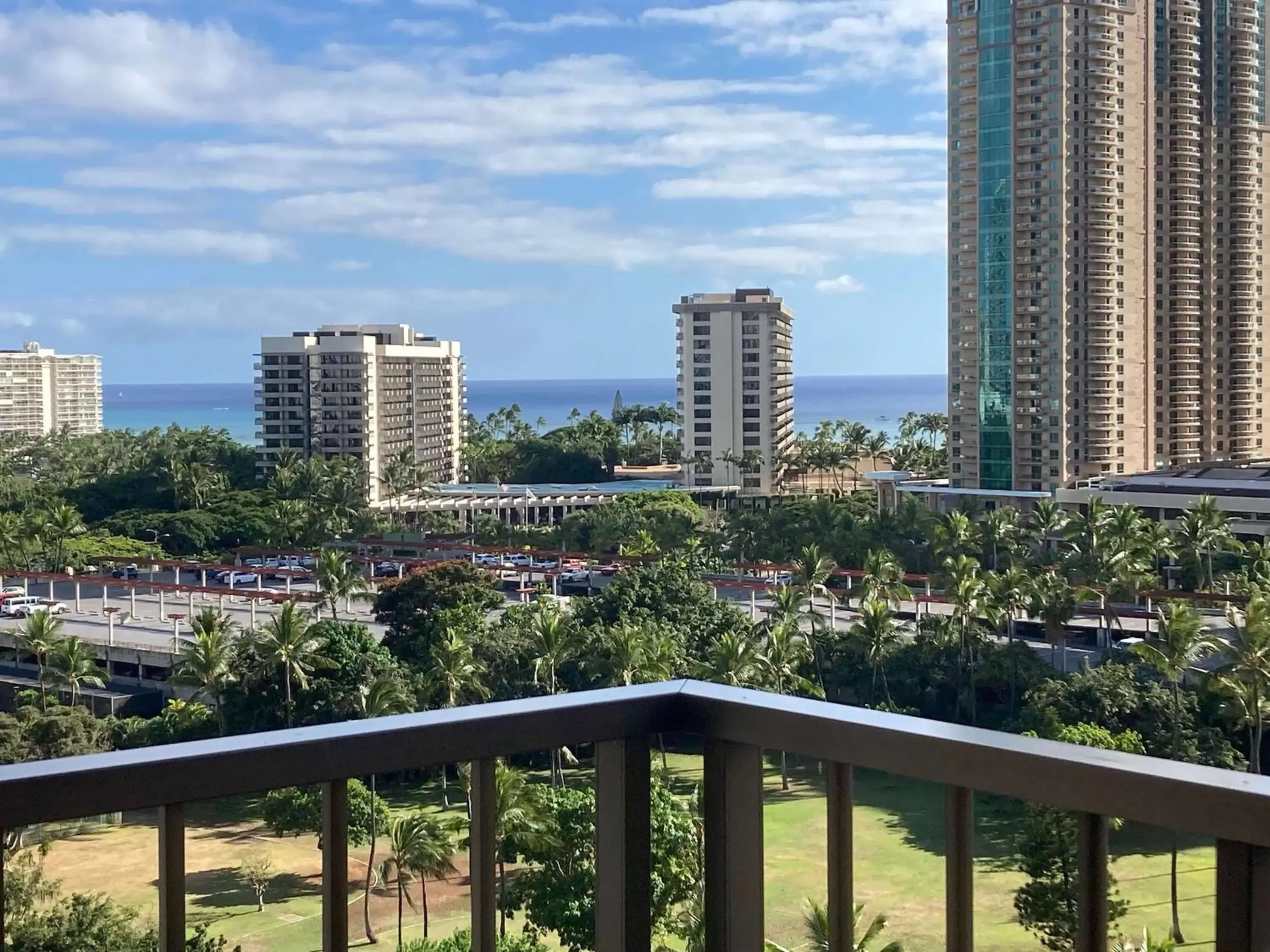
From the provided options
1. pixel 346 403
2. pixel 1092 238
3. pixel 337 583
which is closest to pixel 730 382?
pixel 346 403

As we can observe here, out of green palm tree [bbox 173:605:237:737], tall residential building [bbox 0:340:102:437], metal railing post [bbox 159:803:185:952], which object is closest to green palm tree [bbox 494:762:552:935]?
metal railing post [bbox 159:803:185:952]

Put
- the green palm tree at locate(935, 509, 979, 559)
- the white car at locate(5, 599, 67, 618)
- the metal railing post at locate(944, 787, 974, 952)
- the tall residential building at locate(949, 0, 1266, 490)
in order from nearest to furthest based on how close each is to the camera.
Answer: the metal railing post at locate(944, 787, 974, 952) → the white car at locate(5, 599, 67, 618) → the green palm tree at locate(935, 509, 979, 559) → the tall residential building at locate(949, 0, 1266, 490)

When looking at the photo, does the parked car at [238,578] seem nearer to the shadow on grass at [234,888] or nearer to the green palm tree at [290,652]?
the green palm tree at [290,652]

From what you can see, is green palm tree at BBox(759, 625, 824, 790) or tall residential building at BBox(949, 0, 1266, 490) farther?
tall residential building at BBox(949, 0, 1266, 490)

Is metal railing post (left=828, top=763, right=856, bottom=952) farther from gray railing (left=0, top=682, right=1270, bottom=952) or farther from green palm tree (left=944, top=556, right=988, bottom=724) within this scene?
green palm tree (left=944, top=556, right=988, bottom=724)

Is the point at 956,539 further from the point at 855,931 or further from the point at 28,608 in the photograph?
the point at 855,931

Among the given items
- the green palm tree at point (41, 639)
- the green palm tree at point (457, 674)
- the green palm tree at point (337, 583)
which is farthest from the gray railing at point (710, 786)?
the green palm tree at point (337, 583)

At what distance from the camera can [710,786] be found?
0.99 meters

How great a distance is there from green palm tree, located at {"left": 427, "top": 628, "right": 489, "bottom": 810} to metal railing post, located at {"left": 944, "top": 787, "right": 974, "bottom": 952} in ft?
39.4

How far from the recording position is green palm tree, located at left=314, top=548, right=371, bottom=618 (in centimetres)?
1727

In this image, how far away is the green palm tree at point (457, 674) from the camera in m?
12.9

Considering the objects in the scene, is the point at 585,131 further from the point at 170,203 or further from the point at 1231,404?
the point at 1231,404

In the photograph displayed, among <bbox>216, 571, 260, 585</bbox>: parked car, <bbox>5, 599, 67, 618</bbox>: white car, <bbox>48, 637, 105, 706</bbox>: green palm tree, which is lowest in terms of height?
<bbox>48, 637, 105, 706</bbox>: green palm tree

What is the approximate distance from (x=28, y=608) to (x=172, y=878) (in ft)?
65.7
